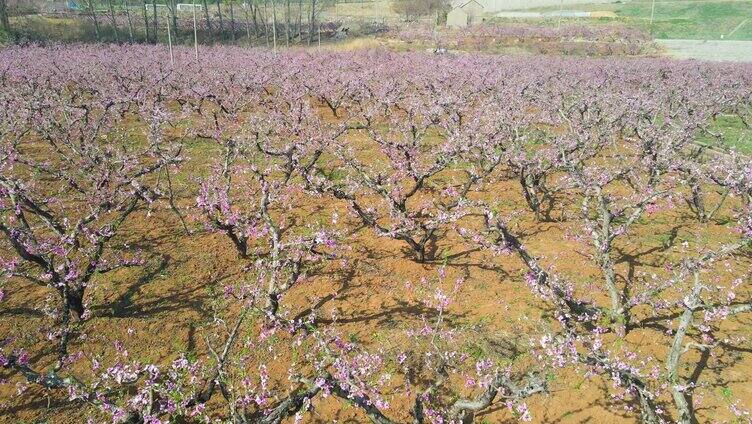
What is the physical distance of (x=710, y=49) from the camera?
54438mm

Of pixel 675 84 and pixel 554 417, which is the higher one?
pixel 675 84

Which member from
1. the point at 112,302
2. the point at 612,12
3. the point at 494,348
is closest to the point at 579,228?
the point at 494,348

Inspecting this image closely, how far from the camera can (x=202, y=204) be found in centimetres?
950

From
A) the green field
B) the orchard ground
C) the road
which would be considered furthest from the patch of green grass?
the green field

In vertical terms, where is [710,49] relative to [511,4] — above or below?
below

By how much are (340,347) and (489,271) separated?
4.10m

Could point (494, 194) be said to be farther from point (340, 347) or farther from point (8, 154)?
point (8, 154)

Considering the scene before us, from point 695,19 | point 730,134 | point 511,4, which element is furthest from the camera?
point 511,4

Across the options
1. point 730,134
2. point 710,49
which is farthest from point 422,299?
point 710,49

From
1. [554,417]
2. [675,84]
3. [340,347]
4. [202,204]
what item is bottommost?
[554,417]

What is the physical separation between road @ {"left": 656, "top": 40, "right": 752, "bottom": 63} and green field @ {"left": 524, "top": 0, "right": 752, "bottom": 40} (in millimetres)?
8508

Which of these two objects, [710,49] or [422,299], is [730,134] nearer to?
[422,299]

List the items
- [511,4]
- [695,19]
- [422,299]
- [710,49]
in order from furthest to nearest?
[511,4] → [695,19] → [710,49] → [422,299]

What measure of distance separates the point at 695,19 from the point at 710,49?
33.4 meters
